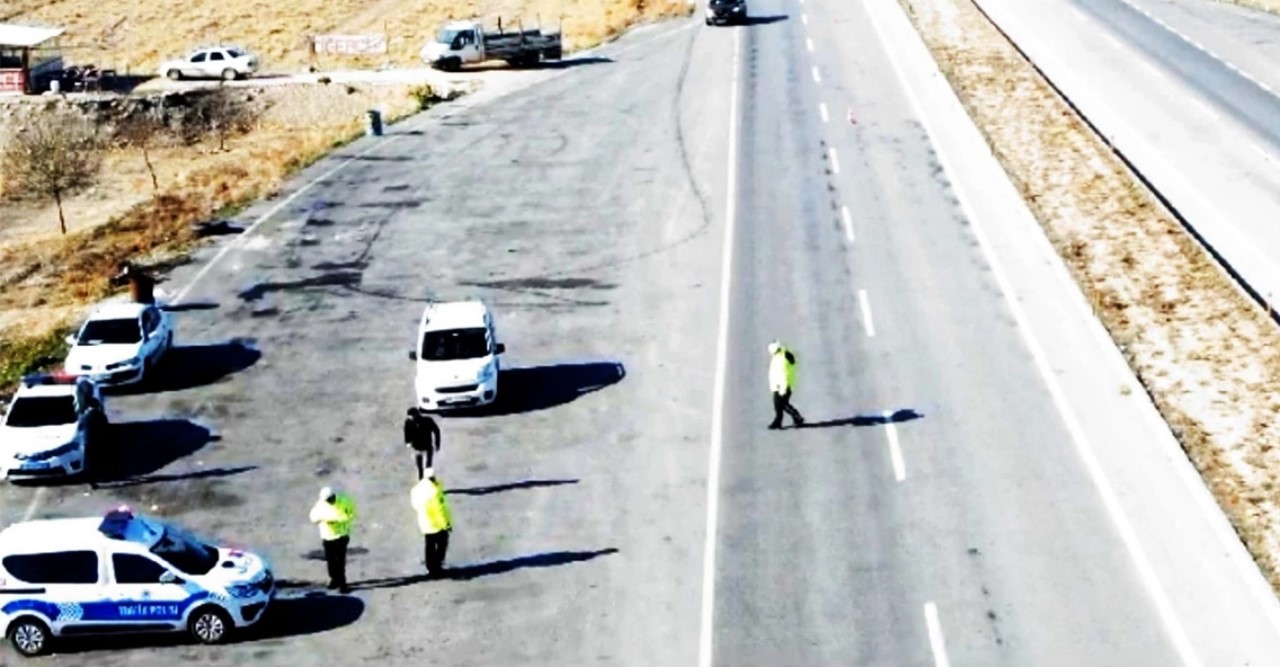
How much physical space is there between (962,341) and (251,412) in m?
13.5

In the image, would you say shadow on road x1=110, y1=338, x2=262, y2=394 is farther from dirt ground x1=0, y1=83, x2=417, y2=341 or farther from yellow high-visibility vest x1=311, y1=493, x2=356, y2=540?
yellow high-visibility vest x1=311, y1=493, x2=356, y2=540

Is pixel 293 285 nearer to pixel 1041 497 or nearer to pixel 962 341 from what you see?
pixel 962 341

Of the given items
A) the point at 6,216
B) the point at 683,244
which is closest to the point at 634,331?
the point at 683,244

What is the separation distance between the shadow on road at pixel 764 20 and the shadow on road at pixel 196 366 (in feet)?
133

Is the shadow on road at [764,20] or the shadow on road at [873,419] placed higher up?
the shadow on road at [764,20]

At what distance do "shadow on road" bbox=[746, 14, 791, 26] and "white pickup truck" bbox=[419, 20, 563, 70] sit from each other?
28.3 feet

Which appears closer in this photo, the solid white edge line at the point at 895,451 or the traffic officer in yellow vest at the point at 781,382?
the solid white edge line at the point at 895,451

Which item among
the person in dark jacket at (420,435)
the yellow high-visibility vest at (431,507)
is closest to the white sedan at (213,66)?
the person in dark jacket at (420,435)

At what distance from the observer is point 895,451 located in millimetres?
30625

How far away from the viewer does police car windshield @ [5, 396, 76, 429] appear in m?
31.3

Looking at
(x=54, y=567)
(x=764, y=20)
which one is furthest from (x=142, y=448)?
(x=764, y=20)

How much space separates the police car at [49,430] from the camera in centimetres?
3077

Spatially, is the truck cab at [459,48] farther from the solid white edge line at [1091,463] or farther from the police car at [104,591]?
the police car at [104,591]

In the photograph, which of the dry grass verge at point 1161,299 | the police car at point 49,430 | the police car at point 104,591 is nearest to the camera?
the police car at point 104,591
